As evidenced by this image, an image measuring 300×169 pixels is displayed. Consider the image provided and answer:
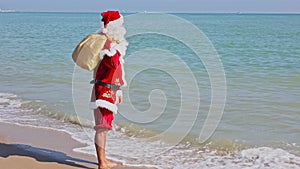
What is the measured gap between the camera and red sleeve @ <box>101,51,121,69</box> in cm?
384

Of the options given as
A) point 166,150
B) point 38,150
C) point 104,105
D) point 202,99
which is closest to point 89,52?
point 104,105

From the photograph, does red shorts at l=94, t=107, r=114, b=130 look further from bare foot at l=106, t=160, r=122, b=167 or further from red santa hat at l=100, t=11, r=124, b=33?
red santa hat at l=100, t=11, r=124, b=33

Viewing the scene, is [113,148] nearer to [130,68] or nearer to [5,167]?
[5,167]

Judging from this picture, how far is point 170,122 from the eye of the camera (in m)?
6.30

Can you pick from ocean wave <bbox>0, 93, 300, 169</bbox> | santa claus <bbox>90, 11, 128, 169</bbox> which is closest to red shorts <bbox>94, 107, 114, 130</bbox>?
santa claus <bbox>90, 11, 128, 169</bbox>

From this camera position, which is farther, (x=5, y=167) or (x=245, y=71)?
(x=245, y=71)

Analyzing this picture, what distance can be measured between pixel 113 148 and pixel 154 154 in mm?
494

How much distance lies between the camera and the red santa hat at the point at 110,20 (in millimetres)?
3945

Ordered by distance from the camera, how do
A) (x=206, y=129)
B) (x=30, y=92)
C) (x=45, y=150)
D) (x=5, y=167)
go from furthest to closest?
(x=30, y=92) → (x=206, y=129) → (x=45, y=150) → (x=5, y=167)

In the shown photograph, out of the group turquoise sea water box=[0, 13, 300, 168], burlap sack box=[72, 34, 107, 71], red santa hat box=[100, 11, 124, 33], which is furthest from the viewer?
turquoise sea water box=[0, 13, 300, 168]

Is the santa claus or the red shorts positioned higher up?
the santa claus

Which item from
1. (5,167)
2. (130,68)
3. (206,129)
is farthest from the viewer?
(130,68)

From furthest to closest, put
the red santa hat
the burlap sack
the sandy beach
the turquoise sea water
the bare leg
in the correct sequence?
the turquoise sea water
the sandy beach
the bare leg
the red santa hat
the burlap sack

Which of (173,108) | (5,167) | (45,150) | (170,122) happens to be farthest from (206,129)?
(5,167)
